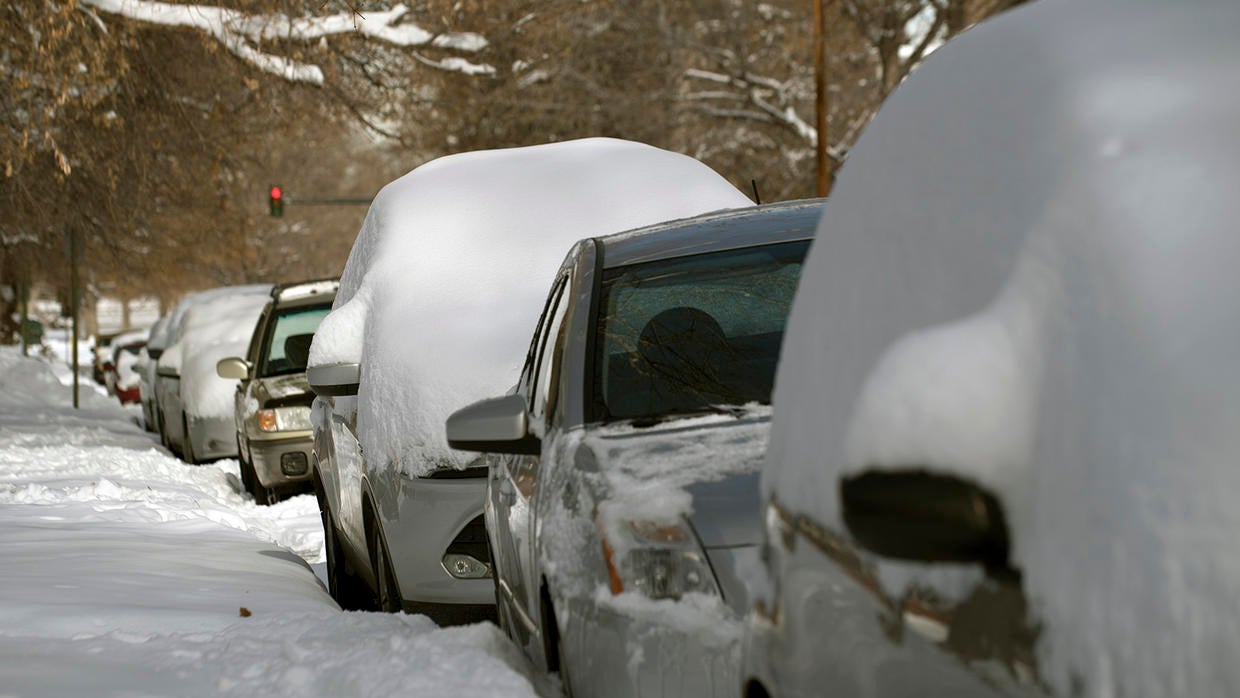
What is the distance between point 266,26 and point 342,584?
9267mm

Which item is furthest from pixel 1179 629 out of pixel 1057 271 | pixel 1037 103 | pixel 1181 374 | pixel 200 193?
pixel 200 193

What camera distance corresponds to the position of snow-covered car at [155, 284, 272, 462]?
1689cm

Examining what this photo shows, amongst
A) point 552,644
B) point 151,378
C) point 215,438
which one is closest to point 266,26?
point 215,438

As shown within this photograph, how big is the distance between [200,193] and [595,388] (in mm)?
21926

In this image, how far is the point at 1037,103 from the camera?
2.23 m

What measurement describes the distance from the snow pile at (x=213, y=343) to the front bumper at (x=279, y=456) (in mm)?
2387

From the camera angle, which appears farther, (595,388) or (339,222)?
(339,222)

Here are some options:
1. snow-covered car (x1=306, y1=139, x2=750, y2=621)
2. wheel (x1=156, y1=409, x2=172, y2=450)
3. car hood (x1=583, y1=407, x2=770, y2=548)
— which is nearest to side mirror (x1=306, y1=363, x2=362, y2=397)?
snow-covered car (x1=306, y1=139, x2=750, y2=621)

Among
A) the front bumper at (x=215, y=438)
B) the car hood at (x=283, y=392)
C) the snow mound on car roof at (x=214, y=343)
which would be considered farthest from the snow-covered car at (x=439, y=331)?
the snow mound on car roof at (x=214, y=343)

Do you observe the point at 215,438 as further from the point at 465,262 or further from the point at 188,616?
the point at 188,616

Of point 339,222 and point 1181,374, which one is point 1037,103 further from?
point 339,222

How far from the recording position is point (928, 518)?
1.96 m

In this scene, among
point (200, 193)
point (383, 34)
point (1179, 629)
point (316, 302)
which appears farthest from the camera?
point (200, 193)

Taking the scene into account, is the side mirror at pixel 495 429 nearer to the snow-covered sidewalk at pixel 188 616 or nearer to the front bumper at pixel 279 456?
the snow-covered sidewalk at pixel 188 616
